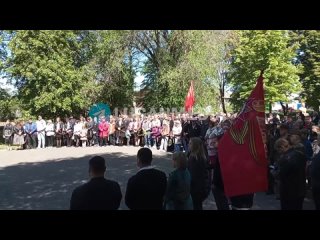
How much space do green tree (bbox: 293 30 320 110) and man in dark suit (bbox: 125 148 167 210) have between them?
37709 mm

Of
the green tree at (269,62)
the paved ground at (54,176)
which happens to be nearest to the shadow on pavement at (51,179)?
the paved ground at (54,176)

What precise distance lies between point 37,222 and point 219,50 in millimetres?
32490

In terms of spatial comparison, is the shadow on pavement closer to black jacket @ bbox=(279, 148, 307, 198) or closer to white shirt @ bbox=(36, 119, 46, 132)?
black jacket @ bbox=(279, 148, 307, 198)

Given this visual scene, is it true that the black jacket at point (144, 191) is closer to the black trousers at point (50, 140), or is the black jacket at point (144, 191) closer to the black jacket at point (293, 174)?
the black jacket at point (293, 174)

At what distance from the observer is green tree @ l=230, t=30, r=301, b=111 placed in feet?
118

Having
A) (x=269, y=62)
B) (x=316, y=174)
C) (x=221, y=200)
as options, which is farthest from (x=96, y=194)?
(x=269, y=62)

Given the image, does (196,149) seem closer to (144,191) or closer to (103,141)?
(144,191)

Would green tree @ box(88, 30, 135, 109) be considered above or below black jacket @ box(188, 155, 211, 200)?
above

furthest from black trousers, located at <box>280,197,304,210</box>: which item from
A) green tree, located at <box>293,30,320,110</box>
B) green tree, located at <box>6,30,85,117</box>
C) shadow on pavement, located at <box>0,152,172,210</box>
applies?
green tree, located at <box>293,30,320,110</box>

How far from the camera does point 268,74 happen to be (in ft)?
119
